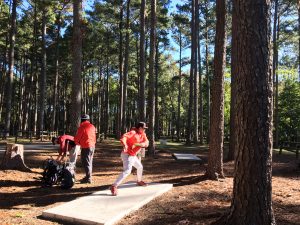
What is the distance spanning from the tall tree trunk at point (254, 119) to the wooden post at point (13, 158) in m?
8.11

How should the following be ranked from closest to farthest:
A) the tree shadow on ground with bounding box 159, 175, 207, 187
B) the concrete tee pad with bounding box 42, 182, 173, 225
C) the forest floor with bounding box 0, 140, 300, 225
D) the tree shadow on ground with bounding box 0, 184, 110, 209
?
1. the concrete tee pad with bounding box 42, 182, 173, 225
2. the forest floor with bounding box 0, 140, 300, 225
3. the tree shadow on ground with bounding box 0, 184, 110, 209
4. the tree shadow on ground with bounding box 159, 175, 207, 187

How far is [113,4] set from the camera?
32094 millimetres

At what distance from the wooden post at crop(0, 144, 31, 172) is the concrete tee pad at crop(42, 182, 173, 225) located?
4.04 m

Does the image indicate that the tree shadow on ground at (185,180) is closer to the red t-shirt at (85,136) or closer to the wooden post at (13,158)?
the red t-shirt at (85,136)

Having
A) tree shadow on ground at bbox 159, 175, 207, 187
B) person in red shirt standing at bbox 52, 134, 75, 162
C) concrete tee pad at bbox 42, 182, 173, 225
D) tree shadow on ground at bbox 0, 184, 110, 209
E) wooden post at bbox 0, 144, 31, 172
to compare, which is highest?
person in red shirt standing at bbox 52, 134, 75, 162

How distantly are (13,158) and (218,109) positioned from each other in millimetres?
6377

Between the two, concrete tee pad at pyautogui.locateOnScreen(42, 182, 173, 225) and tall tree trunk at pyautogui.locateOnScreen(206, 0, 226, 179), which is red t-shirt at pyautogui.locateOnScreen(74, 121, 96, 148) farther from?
tall tree trunk at pyautogui.locateOnScreen(206, 0, 226, 179)

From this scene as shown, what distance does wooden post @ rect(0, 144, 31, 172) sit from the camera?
1169cm

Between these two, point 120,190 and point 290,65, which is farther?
point 290,65

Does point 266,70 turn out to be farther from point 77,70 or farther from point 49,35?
point 49,35

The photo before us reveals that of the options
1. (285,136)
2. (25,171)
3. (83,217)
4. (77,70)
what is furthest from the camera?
(285,136)

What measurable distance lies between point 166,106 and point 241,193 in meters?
61.8

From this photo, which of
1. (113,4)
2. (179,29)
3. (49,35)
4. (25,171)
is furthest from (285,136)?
(25,171)

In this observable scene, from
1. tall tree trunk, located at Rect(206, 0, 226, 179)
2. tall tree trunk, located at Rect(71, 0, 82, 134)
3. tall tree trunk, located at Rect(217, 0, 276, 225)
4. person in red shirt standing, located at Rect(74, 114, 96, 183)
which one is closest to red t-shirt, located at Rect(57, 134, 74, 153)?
person in red shirt standing, located at Rect(74, 114, 96, 183)
